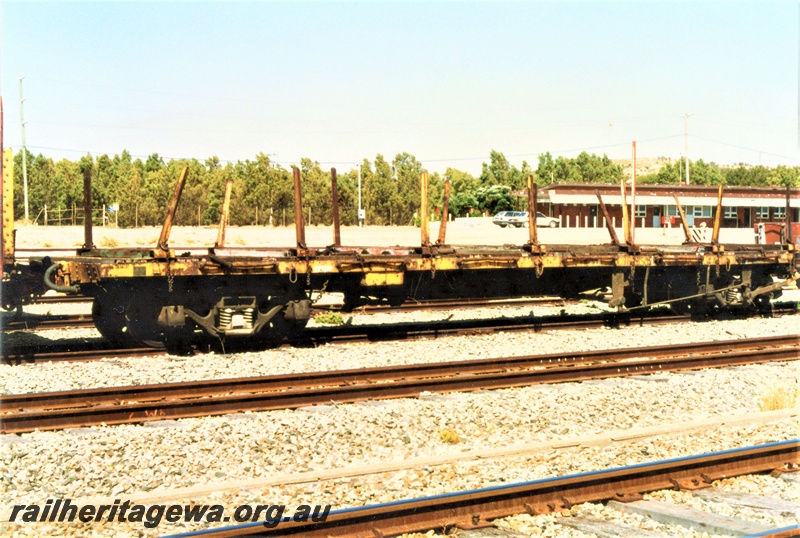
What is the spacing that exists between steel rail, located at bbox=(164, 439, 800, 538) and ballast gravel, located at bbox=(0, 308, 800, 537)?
0.20 metres

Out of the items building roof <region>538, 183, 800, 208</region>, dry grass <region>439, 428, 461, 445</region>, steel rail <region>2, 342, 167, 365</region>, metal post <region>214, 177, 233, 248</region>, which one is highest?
building roof <region>538, 183, 800, 208</region>

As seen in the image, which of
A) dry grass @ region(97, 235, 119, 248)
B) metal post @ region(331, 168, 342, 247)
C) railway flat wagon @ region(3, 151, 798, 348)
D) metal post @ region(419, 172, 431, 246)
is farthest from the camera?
dry grass @ region(97, 235, 119, 248)

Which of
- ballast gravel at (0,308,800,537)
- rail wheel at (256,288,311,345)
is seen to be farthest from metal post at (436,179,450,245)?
ballast gravel at (0,308,800,537)

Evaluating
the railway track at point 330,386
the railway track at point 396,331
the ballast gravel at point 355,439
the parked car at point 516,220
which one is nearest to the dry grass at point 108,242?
the railway track at point 396,331

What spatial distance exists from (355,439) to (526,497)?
251 cm

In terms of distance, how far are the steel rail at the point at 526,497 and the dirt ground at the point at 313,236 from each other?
3044 cm

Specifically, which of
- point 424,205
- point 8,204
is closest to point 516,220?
point 424,205

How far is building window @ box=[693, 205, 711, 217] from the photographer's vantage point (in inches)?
2623

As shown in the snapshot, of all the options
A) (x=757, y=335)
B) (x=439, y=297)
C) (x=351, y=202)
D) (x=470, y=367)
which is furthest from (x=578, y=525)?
(x=351, y=202)

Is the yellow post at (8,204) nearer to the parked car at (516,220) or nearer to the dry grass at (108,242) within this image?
the dry grass at (108,242)

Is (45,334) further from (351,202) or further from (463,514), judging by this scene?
(351,202)

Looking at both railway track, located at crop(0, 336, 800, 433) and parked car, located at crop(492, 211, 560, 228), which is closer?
railway track, located at crop(0, 336, 800, 433)

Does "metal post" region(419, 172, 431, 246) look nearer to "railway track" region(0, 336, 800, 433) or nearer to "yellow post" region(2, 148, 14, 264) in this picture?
"railway track" region(0, 336, 800, 433)

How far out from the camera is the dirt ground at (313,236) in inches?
1515
